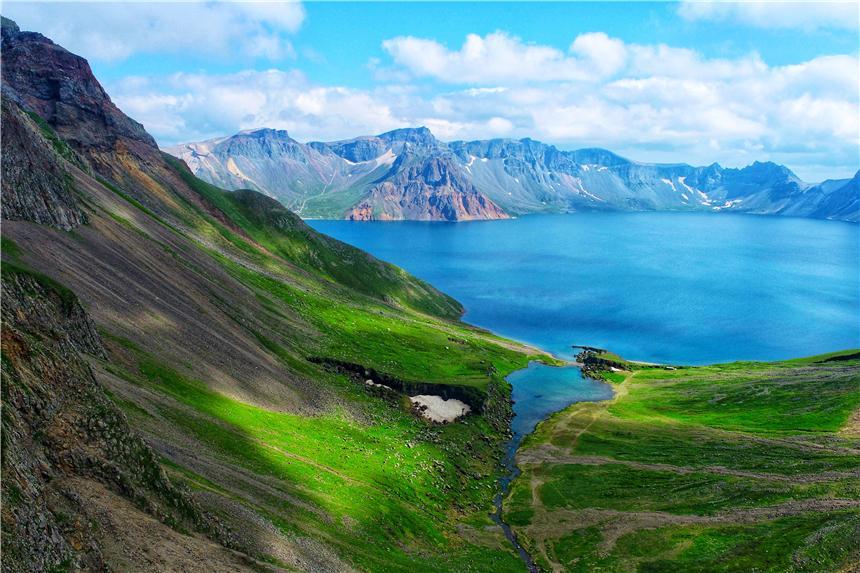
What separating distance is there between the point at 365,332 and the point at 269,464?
8386 centimetres

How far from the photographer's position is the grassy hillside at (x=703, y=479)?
73.8m

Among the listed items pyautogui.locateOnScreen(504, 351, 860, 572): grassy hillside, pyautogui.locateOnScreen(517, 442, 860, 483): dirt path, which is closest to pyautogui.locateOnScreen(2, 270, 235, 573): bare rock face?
pyautogui.locateOnScreen(504, 351, 860, 572): grassy hillside

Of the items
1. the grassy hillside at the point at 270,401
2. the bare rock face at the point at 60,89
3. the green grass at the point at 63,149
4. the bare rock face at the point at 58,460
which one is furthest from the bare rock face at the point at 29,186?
the bare rock face at the point at 60,89

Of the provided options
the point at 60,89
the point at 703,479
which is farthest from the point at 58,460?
the point at 60,89

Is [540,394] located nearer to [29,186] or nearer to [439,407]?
[439,407]

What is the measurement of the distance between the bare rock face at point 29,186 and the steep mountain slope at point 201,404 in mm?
361

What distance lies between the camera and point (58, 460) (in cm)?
3869

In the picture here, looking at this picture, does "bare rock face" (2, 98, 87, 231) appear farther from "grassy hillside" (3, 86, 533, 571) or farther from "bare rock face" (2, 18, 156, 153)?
"bare rock face" (2, 18, 156, 153)

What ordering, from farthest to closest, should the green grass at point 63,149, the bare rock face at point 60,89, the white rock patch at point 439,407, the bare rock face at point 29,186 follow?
the bare rock face at point 60,89 → the green grass at point 63,149 → the white rock patch at point 439,407 → the bare rock face at point 29,186

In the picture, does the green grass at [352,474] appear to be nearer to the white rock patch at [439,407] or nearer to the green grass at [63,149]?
the white rock patch at [439,407]

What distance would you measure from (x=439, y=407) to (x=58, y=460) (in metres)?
88.9

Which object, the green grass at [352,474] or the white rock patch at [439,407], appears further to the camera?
the white rock patch at [439,407]

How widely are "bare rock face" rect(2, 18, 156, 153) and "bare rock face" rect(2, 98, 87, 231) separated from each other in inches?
3336

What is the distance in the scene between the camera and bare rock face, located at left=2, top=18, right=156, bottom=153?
17438 centimetres
